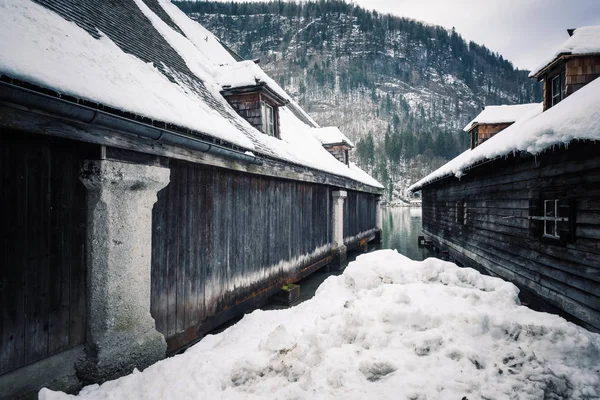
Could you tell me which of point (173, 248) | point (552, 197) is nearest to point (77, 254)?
point (173, 248)

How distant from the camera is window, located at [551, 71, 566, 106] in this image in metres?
7.09

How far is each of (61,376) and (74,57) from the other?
3.39 metres

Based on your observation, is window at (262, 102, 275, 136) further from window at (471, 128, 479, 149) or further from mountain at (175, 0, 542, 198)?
mountain at (175, 0, 542, 198)

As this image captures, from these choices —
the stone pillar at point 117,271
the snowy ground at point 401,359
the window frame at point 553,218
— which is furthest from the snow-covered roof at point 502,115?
the stone pillar at point 117,271

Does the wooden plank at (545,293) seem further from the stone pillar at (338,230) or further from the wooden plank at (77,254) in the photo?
the wooden plank at (77,254)

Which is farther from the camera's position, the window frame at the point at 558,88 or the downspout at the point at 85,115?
the window frame at the point at 558,88

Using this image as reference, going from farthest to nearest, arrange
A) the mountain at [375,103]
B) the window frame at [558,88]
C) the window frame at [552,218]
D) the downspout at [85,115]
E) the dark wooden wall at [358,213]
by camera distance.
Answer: the mountain at [375,103]
the dark wooden wall at [358,213]
the window frame at [558,88]
the window frame at [552,218]
the downspout at [85,115]

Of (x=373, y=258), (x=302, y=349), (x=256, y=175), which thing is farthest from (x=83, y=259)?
(x=373, y=258)

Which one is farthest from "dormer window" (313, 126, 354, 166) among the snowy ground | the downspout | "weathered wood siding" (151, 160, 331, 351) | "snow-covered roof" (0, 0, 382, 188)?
the snowy ground

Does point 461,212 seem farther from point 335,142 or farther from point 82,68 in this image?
point 82,68

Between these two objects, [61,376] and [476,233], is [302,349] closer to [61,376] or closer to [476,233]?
[61,376]

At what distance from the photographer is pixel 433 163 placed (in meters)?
95.9

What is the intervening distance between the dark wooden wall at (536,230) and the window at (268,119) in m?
6.17

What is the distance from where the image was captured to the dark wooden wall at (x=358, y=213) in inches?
554
